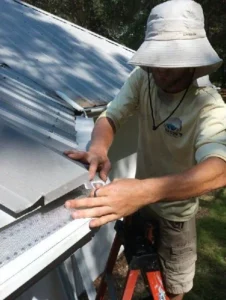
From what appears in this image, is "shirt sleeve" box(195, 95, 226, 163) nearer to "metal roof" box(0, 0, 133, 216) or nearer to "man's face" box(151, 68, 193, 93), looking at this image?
"man's face" box(151, 68, 193, 93)

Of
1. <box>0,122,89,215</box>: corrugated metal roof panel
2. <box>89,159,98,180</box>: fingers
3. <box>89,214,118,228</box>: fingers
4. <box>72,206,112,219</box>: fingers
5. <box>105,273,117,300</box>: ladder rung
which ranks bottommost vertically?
<box>105,273,117,300</box>: ladder rung

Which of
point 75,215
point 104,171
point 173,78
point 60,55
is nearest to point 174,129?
point 173,78

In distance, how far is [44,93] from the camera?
331 centimetres

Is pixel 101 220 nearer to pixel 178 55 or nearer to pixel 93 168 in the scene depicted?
pixel 93 168

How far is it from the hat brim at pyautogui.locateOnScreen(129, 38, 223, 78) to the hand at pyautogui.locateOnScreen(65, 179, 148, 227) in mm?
705

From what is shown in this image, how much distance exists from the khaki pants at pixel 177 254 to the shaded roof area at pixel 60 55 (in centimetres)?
135

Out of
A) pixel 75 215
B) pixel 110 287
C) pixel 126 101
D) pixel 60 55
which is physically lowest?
pixel 110 287

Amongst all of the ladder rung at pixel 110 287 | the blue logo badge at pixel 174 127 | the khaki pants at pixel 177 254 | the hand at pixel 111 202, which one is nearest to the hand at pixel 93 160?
the hand at pixel 111 202

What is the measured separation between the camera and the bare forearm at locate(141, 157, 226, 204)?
1787mm

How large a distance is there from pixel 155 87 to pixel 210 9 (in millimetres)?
15360

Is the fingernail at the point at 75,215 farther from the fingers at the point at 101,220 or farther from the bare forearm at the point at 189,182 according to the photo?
the bare forearm at the point at 189,182

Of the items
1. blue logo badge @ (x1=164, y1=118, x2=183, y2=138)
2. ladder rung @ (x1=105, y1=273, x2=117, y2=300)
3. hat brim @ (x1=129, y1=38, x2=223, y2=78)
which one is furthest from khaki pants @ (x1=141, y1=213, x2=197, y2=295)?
hat brim @ (x1=129, y1=38, x2=223, y2=78)

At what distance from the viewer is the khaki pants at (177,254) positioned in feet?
9.45

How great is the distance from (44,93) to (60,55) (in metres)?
1.73
